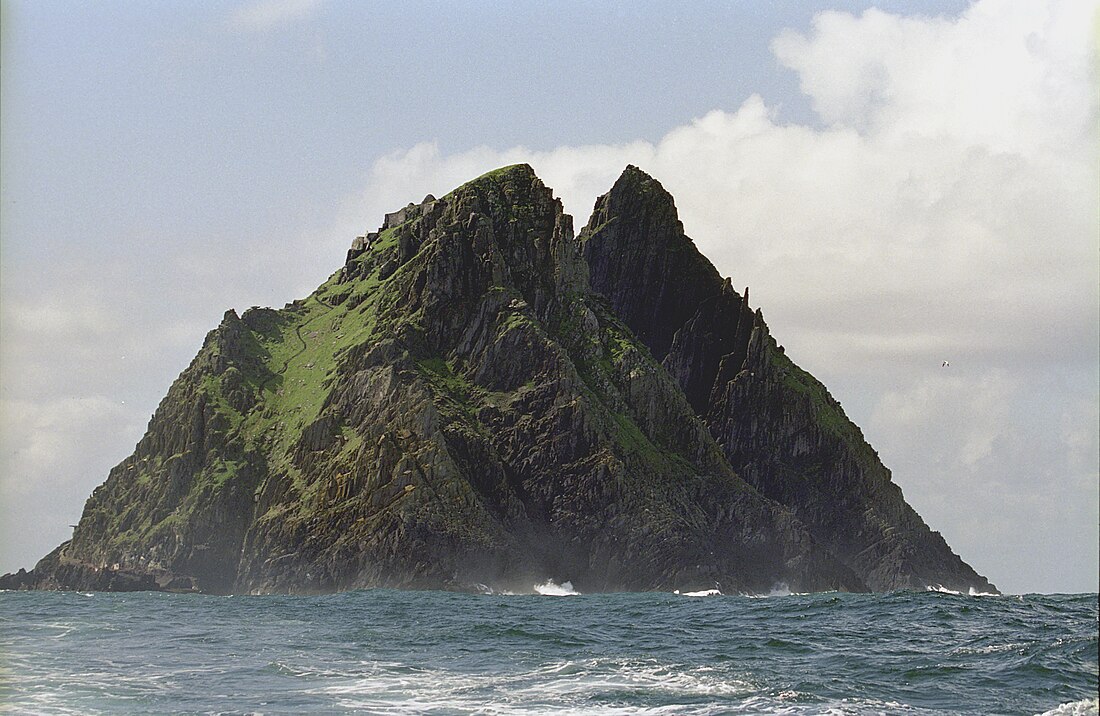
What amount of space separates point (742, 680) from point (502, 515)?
135422 mm

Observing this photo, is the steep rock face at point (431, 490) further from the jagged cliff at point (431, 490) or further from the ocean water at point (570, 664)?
the ocean water at point (570, 664)

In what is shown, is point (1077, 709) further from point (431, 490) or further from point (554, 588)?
point (554, 588)

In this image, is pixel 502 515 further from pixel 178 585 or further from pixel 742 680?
pixel 742 680

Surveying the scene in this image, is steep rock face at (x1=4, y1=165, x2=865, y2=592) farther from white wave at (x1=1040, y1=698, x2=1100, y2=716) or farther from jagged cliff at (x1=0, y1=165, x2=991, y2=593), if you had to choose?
white wave at (x1=1040, y1=698, x2=1100, y2=716)

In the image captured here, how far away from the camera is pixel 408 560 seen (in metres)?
160

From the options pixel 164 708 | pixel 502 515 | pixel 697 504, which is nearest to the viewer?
pixel 164 708

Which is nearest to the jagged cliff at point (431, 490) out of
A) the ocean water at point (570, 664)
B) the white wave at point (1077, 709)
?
the ocean water at point (570, 664)

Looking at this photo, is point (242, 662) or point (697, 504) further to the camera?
point (697, 504)

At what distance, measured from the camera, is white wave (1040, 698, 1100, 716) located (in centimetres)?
3409

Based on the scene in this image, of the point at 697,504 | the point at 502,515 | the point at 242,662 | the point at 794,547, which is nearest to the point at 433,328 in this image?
the point at 502,515

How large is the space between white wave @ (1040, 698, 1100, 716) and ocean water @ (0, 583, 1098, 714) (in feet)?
0.38

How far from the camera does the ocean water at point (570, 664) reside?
3791cm

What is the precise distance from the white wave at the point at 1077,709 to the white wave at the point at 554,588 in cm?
13131

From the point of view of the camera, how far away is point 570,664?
47.9 m
